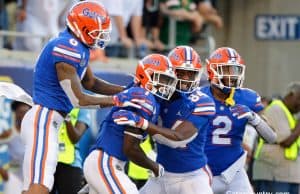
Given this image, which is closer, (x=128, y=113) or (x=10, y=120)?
(x=128, y=113)

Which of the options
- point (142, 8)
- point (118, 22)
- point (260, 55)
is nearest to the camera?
point (118, 22)

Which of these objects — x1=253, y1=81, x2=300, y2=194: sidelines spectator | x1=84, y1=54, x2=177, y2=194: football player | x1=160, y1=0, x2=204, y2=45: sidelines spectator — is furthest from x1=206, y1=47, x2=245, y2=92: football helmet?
x1=160, y1=0, x2=204, y2=45: sidelines spectator

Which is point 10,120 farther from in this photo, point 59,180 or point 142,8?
point 142,8

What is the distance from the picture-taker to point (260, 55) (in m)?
18.1

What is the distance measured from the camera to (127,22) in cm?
1455

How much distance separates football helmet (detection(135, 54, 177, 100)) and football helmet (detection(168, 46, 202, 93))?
0.22 m

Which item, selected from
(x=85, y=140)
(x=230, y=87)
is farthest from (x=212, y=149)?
(x=85, y=140)

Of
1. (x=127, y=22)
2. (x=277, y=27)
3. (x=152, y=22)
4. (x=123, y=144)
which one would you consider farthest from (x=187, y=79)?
(x=277, y=27)

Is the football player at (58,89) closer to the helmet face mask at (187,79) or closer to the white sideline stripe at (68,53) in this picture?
Result: the white sideline stripe at (68,53)

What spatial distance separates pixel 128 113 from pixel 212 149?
5.67 feet

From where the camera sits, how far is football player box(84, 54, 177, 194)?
8477 millimetres

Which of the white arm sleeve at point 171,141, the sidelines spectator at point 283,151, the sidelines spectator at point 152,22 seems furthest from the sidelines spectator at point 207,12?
the white arm sleeve at point 171,141

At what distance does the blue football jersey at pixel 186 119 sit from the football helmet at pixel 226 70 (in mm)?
700

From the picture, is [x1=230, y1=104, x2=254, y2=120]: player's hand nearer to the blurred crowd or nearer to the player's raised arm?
the player's raised arm
